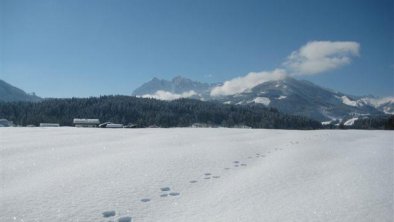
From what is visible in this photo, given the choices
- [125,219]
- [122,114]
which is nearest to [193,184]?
[125,219]

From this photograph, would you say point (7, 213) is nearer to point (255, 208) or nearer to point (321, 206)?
point (255, 208)

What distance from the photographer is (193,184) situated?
7789 millimetres

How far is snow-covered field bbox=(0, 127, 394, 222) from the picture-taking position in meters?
6.10

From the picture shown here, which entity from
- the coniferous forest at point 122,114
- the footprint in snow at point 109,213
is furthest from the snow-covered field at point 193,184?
the coniferous forest at point 122,114

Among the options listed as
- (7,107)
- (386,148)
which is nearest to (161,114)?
(7,107)

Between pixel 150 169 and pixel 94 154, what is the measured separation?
281 cm

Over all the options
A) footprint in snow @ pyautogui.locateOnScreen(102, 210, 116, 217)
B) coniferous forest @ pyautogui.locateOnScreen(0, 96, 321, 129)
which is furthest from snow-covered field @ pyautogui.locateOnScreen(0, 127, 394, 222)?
coniferous forest @ pyautogui.locateOnScreen(0, 96, 321, 129)

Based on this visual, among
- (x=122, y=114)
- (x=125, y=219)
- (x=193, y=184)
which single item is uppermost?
(x=122, y=114)

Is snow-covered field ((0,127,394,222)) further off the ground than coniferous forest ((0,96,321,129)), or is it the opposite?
coniferous forest ((0,96,321,129))

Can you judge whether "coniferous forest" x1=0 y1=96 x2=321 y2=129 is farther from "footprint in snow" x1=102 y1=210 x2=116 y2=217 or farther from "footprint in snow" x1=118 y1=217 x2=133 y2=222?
"footprint in snow" x1=118 y1=217 x2=133 y2=222

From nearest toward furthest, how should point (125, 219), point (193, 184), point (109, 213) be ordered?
point (125, 219) → point (109, 213) → point (193, 184)

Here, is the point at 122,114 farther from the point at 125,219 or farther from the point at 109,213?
the point at 125,219

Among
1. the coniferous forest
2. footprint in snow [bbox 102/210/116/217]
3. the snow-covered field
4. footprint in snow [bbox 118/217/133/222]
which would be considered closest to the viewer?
footprint in snow [bbox 118/217/133/222]

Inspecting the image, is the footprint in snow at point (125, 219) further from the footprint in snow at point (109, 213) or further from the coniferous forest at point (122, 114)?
the coniferous forest at point (122, 114)
